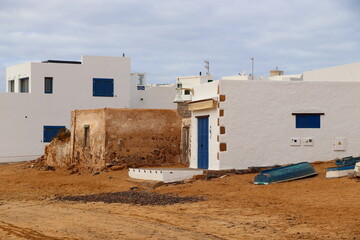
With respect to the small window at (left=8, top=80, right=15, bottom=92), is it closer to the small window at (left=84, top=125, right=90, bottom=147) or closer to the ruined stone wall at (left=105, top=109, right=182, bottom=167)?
the small window at (left=84, top=125, right=90, bottom=147)

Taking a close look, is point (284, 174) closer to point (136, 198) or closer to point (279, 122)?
point (279, 122)

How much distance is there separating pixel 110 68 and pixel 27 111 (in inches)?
236

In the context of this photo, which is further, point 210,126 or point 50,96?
point 50,96

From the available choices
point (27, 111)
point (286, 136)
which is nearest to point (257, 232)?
point (286, 136)

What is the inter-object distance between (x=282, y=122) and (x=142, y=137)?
279 inches

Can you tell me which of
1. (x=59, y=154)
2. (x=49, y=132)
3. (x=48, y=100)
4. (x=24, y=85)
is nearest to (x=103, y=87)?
(x=48, y=100)

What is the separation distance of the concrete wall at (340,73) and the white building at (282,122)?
6063mm

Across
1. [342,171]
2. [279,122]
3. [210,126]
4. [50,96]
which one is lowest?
[342,171]

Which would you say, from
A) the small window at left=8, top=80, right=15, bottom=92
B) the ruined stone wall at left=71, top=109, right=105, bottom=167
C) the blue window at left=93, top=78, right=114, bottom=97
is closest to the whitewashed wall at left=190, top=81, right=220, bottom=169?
the ruined stone wall at left=71, top=109, right=105, bottom=167

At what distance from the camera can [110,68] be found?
1684 inches

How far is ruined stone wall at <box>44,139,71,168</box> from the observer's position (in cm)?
3163

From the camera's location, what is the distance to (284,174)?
19797 mm

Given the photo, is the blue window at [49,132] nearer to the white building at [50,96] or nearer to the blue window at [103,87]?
the white building at [50,96]

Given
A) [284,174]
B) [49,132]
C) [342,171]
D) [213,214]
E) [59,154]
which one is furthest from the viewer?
[49,132]
